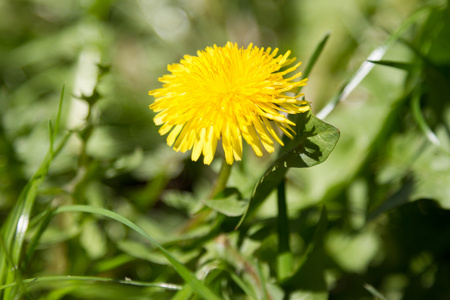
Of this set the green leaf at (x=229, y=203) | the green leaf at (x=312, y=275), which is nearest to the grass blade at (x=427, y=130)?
the green leaf at (x=312, y=275)

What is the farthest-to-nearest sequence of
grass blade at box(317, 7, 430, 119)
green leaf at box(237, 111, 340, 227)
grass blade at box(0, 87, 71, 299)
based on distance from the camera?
grass blade at box(317, 7, 430, 119), grass blade at box(0, 87, 71, 299), green leaf at box(237, 111, 340, 227)

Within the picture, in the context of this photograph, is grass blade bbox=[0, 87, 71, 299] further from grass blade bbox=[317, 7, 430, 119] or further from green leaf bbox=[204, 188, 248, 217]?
grass blade bbox=[317, 7, 430, 119]

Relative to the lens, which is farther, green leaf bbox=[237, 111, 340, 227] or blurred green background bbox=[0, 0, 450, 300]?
blurred green background bbox=[0, 0, 450, 300]

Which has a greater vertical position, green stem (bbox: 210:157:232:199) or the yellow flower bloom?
the yellow flower bloom

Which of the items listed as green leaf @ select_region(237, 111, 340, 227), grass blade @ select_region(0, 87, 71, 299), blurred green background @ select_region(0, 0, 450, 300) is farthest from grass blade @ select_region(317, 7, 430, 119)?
grass blade @ select_region(0, 87, 71, 299)

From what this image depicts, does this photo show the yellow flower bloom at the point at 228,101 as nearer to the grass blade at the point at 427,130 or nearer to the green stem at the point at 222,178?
the green stem at the point at 222,178

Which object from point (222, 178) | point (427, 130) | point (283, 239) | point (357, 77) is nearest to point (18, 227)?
point (222, 178)
